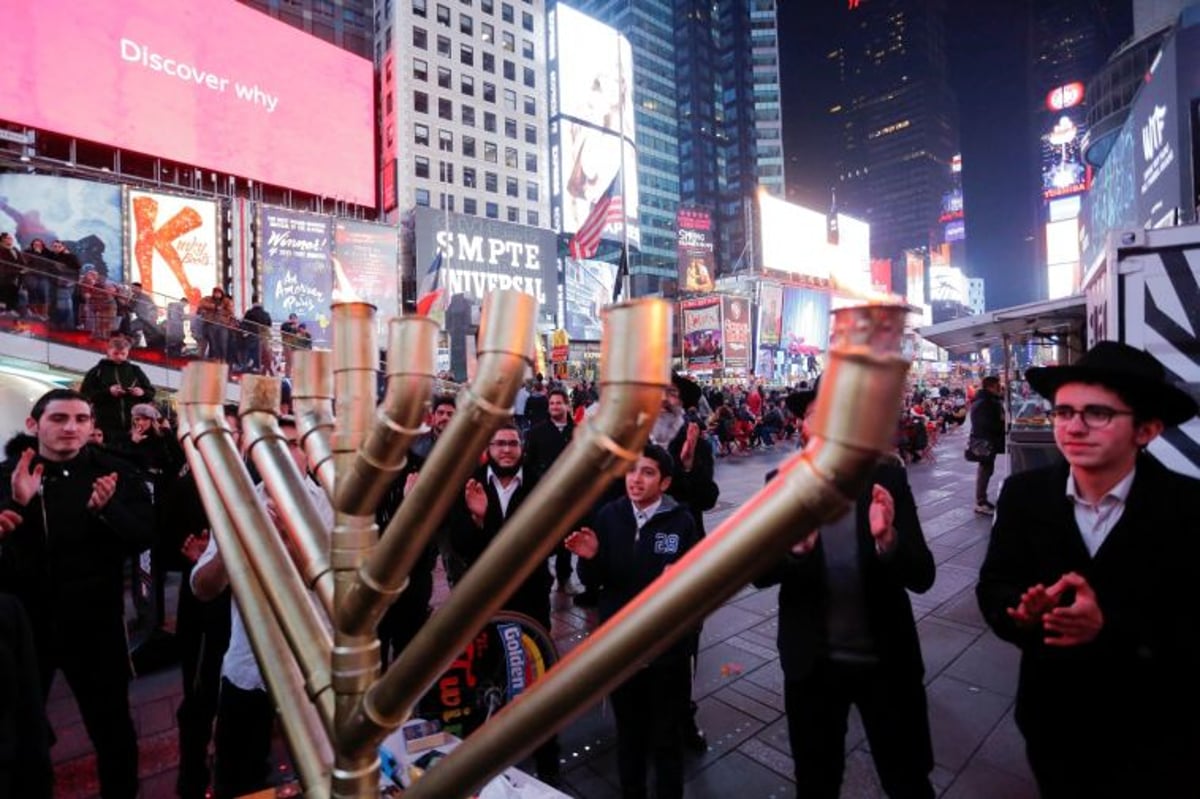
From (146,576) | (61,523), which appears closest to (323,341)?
(146,576)

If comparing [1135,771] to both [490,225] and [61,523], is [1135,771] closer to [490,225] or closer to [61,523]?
[61,523]

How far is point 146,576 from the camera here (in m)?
5.56

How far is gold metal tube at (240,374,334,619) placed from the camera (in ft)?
2.91

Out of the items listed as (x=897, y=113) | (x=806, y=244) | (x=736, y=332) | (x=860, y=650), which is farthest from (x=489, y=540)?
(x=897, y=113)

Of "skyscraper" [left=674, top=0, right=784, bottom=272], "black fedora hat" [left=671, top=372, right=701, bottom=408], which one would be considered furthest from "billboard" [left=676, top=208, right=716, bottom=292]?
"black fedora hat" [left=671, top=372, right=701, bottom=408]

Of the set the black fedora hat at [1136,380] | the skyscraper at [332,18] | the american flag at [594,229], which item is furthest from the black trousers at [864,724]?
the skyscraper at [332,18]

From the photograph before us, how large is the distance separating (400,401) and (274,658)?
0.58 meters

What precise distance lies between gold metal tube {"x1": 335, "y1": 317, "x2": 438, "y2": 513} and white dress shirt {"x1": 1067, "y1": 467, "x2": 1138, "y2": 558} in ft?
8.67

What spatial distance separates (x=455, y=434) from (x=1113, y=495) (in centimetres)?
269

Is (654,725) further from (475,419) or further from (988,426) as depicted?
(988,426)

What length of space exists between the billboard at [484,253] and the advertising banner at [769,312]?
17.5 metres

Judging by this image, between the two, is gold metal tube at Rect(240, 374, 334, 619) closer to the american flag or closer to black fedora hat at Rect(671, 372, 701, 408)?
black fedora hat at Rect(671, 372, 701, 408)

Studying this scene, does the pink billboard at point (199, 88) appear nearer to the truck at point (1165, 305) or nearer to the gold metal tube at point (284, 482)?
the gold metal tube at point (284, 482)

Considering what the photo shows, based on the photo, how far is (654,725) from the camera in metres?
3.09
